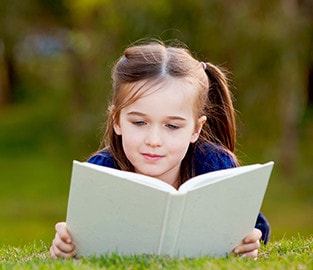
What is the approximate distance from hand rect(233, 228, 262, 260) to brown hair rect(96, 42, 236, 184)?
65 centimetres

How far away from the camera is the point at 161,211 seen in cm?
337

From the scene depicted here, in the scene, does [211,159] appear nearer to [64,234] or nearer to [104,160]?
[104,160]

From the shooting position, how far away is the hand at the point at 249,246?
3670mm

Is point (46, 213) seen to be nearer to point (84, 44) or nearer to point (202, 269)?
point (84, 44)

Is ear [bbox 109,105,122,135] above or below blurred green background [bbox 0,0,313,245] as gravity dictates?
above

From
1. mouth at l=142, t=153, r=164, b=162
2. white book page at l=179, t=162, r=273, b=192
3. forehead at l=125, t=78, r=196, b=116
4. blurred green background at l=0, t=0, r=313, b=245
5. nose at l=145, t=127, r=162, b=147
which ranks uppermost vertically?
forehead at l=125, t=78, r=196, b=116

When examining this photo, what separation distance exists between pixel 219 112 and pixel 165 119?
3.07ft

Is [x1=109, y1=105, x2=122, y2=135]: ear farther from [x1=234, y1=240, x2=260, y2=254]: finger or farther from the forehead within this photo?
[x1=234, y1=240, x2=260, y2=254]: finger

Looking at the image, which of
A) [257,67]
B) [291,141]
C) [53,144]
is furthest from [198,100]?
[53,144]

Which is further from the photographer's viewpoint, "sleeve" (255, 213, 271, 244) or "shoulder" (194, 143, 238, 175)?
"sleeve" (255, 213, 271, 244)

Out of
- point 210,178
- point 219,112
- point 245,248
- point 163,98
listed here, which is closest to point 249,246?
point 245,248

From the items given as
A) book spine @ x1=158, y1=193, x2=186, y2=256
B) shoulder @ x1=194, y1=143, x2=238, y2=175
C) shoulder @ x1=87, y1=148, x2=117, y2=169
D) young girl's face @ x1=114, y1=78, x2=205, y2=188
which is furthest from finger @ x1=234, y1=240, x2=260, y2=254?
shoulder @ x1=87, y1=148, x2=117, y2=169

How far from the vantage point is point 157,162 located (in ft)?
12.7

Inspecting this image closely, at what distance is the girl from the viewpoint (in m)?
3.78
